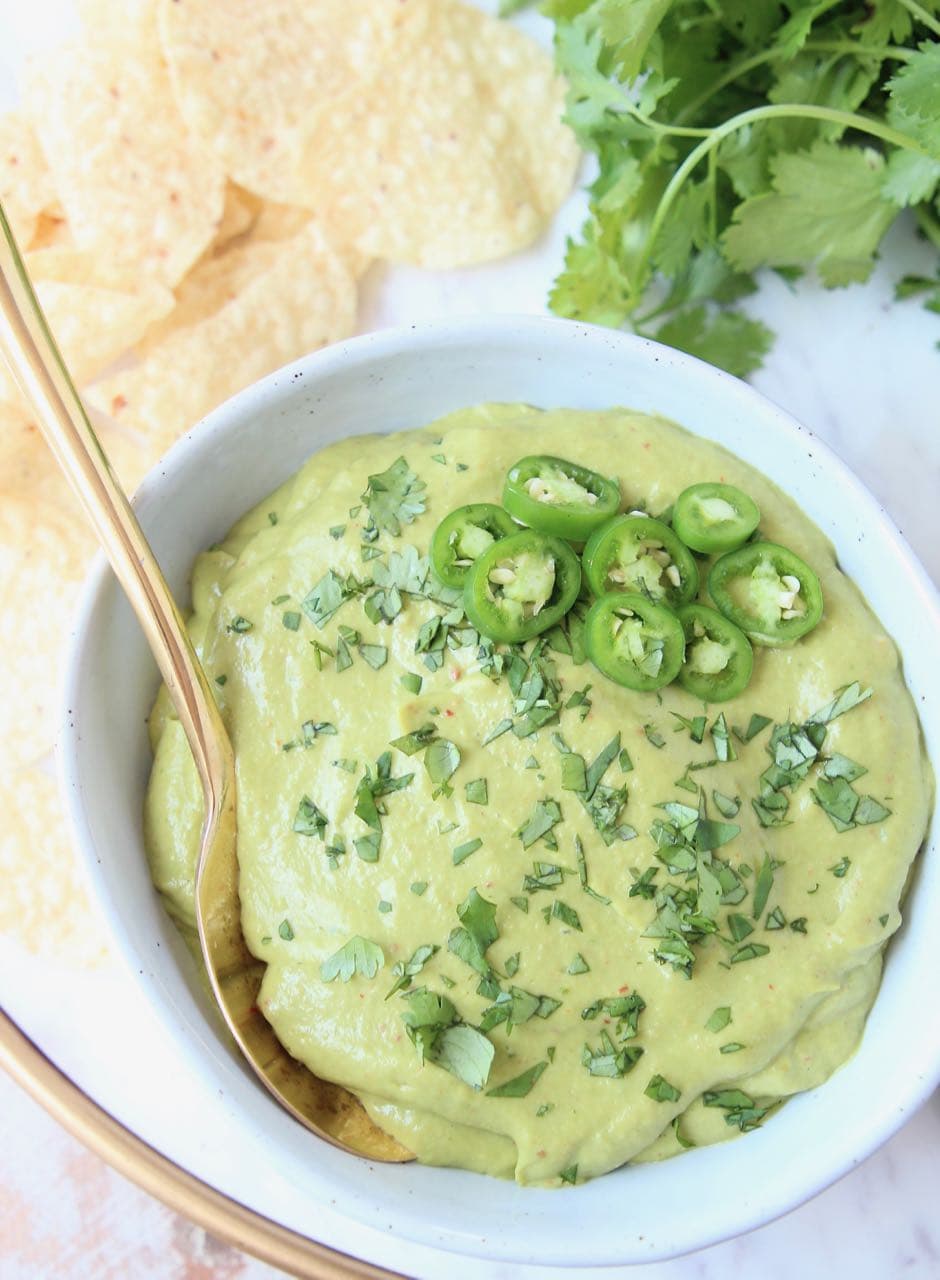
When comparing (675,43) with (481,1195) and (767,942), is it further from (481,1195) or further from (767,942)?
(481,1195)

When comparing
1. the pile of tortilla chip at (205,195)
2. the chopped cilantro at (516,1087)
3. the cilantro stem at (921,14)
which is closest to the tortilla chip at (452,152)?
the pile of tortilla chip at (205,195)

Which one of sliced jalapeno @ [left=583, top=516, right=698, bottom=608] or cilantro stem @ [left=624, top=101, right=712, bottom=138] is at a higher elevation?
cilantro stem @ [left=624, top=101, right=712, bottom=138]

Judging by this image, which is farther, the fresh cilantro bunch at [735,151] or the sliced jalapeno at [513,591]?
the fresh cilantro bunch at [735,151]

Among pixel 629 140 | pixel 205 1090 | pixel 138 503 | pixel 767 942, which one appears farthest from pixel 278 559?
pixel 629 140

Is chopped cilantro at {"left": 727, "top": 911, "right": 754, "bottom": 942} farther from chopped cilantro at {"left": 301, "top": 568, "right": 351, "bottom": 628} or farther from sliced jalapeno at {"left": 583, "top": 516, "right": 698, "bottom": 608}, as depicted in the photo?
chopped cilantro at {"left": 301, "top": 568, "right": 351, "bottom": 628}

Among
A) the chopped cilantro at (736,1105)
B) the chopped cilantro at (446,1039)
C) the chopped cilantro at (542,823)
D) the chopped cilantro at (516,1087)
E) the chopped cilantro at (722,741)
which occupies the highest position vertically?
the chopped cilantro at (542,823)

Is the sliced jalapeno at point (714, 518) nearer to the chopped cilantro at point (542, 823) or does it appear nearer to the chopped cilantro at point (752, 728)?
the chopped cilantro at point (752, 728)

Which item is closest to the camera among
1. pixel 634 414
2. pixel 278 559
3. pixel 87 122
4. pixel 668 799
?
pixel 668 799

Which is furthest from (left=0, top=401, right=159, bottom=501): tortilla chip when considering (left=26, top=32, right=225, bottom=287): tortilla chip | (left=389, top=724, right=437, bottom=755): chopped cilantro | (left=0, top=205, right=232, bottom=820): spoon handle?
(left=389, top=724, right=437, bottom=755): chopped cilantro

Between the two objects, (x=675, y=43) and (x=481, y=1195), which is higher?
(x=675, y=43)
